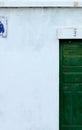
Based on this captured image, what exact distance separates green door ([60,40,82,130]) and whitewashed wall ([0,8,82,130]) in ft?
0.54

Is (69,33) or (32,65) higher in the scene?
(69,33)

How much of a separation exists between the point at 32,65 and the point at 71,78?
85 centimetres

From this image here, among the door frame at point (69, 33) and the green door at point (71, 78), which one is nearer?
the door frame at point (69, 33)

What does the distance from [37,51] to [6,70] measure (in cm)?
75

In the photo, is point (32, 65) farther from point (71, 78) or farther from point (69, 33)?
point (69, 33)

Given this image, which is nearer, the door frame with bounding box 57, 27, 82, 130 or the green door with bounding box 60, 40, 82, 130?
the door frame with bounding box 57, 27, 82, 130

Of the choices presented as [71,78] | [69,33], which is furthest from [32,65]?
[69,33]

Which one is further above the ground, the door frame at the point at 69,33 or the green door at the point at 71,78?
the door frame at the point at 69,33

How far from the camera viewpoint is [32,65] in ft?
22.1

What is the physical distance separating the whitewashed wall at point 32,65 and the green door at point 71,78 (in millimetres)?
165

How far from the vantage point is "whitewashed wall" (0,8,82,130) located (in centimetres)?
671

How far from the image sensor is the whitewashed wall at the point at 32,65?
6707mm

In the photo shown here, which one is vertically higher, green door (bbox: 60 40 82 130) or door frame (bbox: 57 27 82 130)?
door frame (bbox: 57 27 82 130)

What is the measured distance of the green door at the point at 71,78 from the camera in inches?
268
